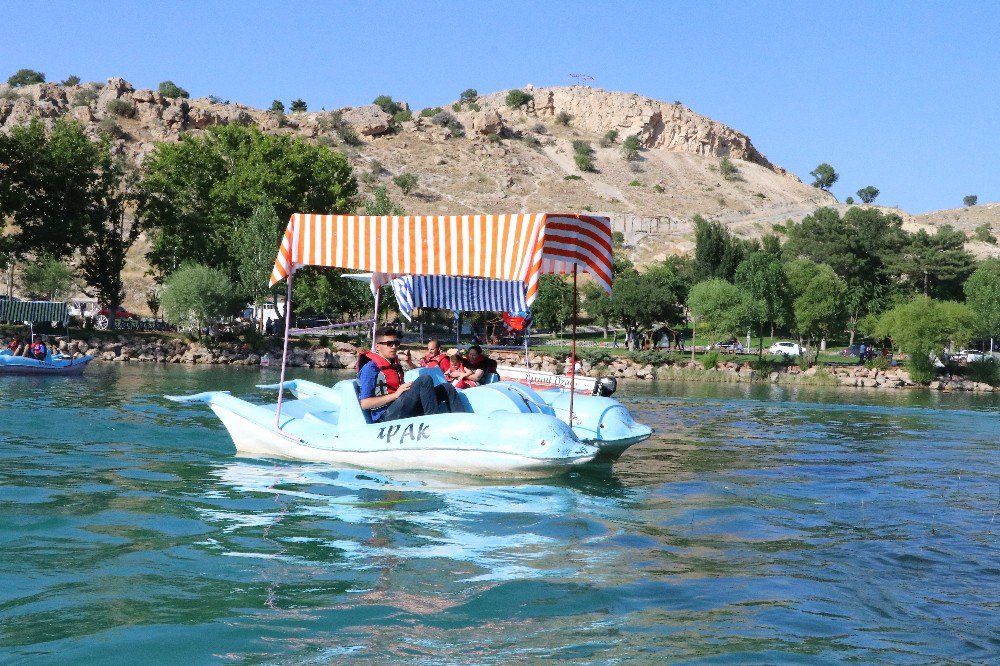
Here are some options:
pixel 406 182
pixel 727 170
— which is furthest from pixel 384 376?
pixel 727 170

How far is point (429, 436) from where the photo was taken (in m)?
12.5

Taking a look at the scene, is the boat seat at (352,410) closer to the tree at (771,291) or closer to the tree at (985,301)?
A: the tree at (985,301)

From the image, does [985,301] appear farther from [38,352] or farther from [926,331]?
[38,352]

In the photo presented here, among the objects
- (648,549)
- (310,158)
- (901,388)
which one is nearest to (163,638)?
(648,549)

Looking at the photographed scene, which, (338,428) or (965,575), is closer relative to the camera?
(965,575)

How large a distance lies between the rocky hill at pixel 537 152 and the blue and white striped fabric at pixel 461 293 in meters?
85.4

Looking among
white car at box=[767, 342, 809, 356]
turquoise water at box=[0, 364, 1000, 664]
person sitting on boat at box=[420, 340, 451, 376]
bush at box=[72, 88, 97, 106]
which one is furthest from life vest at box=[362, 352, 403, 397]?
bush at box=[72, 88, 97, 106]

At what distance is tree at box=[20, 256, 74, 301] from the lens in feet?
Answer: 251

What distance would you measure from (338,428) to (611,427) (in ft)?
12.7

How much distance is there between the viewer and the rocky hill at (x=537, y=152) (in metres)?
128

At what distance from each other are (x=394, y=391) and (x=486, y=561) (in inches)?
208

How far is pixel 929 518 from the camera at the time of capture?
451 inches

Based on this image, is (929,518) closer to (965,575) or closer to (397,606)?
(965,575)

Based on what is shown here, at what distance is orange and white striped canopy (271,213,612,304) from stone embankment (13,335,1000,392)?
37.9 m
